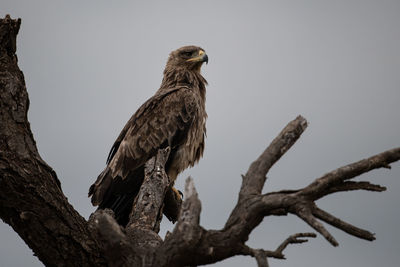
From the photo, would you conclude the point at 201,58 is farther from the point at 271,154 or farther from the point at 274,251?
the point at 274,251

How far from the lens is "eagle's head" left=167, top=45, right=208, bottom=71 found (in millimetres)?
8625

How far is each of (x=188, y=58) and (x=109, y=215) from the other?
576cm

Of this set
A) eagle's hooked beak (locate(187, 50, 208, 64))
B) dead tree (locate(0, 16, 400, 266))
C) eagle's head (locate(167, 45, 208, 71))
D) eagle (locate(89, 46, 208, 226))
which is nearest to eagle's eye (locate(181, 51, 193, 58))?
eagle's head (locate(167, 45, 208, 71))

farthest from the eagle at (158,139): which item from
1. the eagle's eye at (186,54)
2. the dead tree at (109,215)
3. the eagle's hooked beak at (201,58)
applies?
the dead tree at (109,215)

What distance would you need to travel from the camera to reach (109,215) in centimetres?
336

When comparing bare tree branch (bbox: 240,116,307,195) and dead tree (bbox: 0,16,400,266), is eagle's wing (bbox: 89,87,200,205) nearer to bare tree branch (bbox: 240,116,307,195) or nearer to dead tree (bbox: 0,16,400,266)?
dead tree (bbox: 0,16,400,266)

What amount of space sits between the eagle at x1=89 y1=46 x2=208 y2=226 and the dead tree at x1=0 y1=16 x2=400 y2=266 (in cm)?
253

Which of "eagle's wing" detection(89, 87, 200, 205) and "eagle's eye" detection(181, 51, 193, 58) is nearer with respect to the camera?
"eagle's wing" detection(89, 87, 200, 205)

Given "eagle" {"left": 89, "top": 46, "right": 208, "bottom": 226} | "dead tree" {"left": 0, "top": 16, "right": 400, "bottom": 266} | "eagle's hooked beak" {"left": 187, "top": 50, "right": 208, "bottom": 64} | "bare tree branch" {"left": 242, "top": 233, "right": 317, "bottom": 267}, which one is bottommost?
"bare tree branch" {"left": 242, "top": 233, "right": 317, "bottom": 267}

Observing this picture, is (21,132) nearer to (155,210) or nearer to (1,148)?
(1,148)

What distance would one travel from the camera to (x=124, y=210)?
590 centimetres

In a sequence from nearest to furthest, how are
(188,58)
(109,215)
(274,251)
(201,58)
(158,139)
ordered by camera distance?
(274,251) → (109,215) → (158,139) → (201,58) → (188,58)

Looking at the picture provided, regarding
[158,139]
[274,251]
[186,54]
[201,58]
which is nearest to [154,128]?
[158,139]

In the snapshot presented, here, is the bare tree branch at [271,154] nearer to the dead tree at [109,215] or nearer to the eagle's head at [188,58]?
the dead tree at [109,215]
